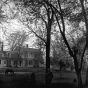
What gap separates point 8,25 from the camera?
16719 millimetres

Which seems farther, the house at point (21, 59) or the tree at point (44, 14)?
the house at point (21, 59)

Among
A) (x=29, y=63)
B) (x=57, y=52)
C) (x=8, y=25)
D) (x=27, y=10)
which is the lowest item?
(x=29, y=63)

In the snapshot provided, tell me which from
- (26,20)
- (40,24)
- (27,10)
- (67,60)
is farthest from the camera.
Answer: (67,60)

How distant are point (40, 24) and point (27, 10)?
2.72m

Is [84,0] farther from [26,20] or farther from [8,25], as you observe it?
[8,25]

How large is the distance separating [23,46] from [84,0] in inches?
1927

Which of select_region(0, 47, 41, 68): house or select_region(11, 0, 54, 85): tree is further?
select_region(0, 47, 41, 68): house

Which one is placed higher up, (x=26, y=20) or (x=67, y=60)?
(x=26, y=20)

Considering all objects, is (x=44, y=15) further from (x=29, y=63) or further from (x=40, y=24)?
(x=29, y=63)

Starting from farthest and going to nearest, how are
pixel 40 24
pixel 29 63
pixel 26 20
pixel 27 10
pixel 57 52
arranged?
pixel 29 63, pixel 57 52, pixel 40 24, pixel 26 20, pixel 27 10

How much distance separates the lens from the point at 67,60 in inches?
1082

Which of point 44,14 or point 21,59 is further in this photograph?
point 21,59

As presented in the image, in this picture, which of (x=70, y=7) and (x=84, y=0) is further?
(x=70, y=7)

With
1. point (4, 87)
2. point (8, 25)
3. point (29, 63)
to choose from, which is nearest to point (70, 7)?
point (8, 25)
